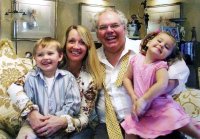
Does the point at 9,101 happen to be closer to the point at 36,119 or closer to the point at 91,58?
the point at 36,119

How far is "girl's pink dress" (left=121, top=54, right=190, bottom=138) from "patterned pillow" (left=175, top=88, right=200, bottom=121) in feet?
1.24

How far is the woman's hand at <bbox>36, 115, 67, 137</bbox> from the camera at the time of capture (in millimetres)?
1611

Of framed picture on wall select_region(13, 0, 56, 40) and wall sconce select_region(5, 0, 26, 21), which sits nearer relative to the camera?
wall sconce select_region(5, 0, 26, 21)

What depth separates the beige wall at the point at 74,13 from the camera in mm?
3797

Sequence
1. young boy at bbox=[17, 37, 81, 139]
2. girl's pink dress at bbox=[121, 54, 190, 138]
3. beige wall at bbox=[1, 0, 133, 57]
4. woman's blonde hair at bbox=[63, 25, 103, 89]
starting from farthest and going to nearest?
1. beige wall at bbox=[1, 0, 133, 57]
2. woman's blonde hair at bbox=[63, 25, 103, 89]
3. young boy at bbox=[17, 37, 81, 139]
4. girl's pink dress at bbox=[121, 54, 190, 138]

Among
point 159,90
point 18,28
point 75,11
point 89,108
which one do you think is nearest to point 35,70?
point 89,108

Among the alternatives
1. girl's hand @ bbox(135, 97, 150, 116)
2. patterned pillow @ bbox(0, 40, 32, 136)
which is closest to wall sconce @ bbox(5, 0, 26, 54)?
patterned pillow @ bbox(0, 40, 32, 136)

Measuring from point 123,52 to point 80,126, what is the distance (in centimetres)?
54

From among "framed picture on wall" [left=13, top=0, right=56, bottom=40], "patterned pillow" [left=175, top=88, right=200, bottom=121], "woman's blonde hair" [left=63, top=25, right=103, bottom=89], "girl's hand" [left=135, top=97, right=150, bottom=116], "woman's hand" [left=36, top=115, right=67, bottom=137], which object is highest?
"framed picture on wall" [left=13, top=0, right=56, bottom=40]

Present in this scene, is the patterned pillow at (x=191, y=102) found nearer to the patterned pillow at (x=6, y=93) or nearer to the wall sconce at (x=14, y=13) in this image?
the patterned pillow at (x=6, y=93)

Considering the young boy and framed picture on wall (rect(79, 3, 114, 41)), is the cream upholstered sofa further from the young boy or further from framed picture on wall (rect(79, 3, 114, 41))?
framed picture on wall (rect(79, 3, 114, 41))

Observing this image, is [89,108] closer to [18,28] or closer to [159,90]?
[159,90]

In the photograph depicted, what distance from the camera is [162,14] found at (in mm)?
4344

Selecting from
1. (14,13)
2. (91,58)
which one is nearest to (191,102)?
(91,58)
